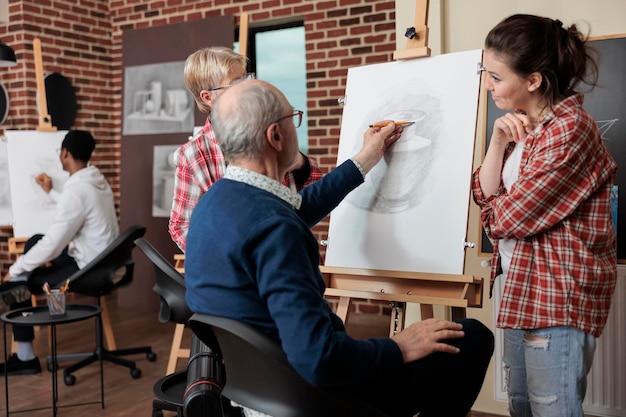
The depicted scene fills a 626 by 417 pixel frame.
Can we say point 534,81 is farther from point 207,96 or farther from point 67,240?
point 67,240

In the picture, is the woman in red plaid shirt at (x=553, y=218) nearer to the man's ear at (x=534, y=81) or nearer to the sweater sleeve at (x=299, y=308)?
the man's ear at (x=534, y=81)

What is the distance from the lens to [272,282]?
134cm

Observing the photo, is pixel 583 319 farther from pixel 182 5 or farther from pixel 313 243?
pixel 182 5

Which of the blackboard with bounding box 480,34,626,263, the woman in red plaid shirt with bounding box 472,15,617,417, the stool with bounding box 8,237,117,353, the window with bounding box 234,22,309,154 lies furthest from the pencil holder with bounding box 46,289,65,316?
the blackboard with bounding box 480,34,626,263

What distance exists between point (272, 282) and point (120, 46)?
205 inches

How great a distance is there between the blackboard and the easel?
2.65ft

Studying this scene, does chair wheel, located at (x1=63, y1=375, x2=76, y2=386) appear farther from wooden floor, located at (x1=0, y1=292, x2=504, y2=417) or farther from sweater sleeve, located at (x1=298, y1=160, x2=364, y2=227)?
sweater sleeve, located at (x1=298, y1=160, x2=364, y2=227)

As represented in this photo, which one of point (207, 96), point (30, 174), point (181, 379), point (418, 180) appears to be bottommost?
point (181, 379)

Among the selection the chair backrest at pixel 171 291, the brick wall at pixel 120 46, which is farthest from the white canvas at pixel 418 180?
the brick wall at pixel 120 46

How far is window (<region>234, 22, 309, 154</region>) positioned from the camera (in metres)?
5.18

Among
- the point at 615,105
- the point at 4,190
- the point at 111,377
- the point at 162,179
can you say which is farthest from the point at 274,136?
the point at 162,179

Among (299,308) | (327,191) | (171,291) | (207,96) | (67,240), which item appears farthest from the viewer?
(67,240)

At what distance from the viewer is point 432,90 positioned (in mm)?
2287

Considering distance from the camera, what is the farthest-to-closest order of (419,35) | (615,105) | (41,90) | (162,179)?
1. (162,179)
2. (41,90)
3. (615,105)
4. (419,35)
